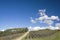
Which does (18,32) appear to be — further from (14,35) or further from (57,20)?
(57,20)

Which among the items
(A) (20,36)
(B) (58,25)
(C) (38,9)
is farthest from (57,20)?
(A) (20,36)

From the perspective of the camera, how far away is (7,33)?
1281 centimetres

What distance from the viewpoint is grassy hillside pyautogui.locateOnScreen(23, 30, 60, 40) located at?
41.7ft

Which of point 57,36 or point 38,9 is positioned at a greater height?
point 38,9

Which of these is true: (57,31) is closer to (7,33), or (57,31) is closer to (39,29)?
(39,29)

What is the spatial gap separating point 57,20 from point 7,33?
8.44 ft

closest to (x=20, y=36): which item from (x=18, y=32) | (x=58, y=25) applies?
(x=18, y=32)

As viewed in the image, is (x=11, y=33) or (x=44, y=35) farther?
(x=44, y=35)

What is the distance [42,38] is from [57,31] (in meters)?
0.82

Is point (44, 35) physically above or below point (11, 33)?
below

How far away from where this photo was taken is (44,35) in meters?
13.0

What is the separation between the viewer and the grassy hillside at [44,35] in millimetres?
12695

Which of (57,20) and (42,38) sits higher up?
(57,20)

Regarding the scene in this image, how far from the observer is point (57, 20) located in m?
13.0
